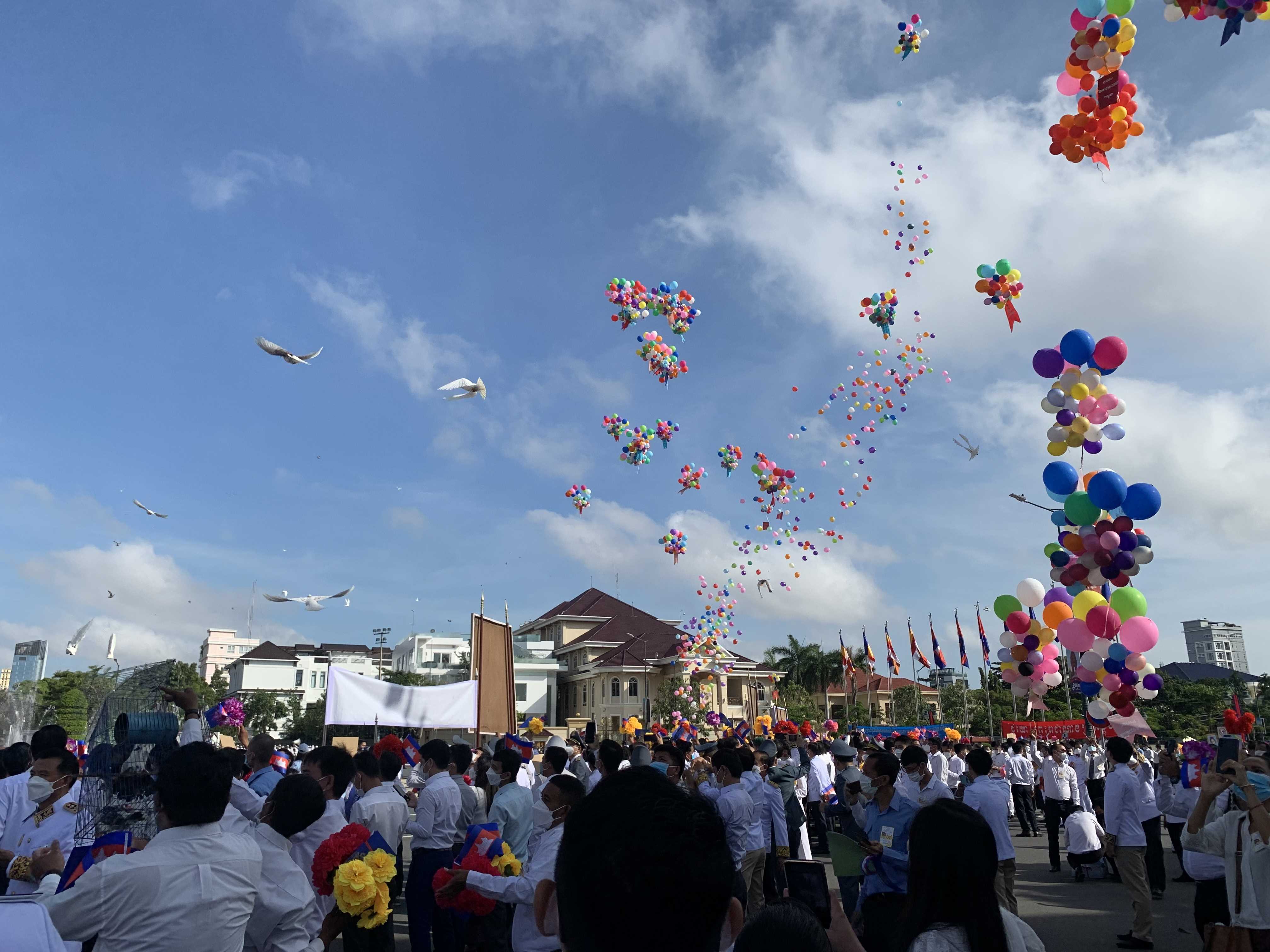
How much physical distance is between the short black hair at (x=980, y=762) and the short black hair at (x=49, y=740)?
670 cm

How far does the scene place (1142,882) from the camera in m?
7.99

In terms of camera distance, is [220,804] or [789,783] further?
[789,783]

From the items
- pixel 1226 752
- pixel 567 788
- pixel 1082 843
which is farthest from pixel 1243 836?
pixel 1082 843

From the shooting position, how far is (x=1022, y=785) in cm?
1641

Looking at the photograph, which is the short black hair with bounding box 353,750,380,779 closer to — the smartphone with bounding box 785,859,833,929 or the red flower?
the red flower

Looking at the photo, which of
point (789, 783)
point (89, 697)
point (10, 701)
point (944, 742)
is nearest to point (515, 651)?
point (89, 697)

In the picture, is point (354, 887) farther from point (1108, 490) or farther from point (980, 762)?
point (1108, 490)

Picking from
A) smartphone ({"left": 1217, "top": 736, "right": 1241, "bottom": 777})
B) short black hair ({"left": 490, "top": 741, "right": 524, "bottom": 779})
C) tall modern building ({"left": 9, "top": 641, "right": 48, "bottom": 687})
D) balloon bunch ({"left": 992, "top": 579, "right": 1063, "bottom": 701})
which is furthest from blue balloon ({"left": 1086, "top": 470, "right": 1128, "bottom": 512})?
tall modern building ({"left": 9, "top": 641, "right": 48, "bottom": 687})

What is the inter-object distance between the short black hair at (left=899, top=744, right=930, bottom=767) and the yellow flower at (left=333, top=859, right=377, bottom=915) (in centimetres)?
463

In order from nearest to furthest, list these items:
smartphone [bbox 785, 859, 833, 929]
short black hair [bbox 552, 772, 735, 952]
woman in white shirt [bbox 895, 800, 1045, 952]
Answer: short black hair [bbox 552, 772, 735, 952] < woman in white shirt [bbox 895, 800, 1045, 952] < smartphone [bbox 785, 859, 833, 929]

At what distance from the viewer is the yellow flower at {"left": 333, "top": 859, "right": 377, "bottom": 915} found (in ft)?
12.7

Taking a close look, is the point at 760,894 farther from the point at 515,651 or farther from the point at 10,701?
the point at 515,651

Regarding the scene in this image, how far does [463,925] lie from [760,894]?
3.36 metres

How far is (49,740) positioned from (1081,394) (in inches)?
450
